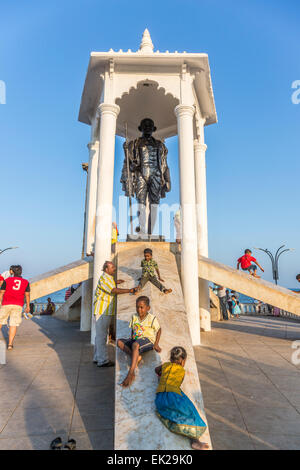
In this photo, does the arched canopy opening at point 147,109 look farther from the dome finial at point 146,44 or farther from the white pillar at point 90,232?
the white pillar at point 90,232

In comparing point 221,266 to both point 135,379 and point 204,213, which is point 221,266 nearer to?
point 204,213

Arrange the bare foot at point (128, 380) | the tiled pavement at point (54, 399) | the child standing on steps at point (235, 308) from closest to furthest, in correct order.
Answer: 1. the tiled pavement at point (54, 399)
2. the bare foot at point (128, 380)
3. the child standing on steps at point (235, 308)

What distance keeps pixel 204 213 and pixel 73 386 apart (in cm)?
717

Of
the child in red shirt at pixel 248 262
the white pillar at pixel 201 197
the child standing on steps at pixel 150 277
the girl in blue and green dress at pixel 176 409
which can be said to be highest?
the white pillar at pixel 201 197

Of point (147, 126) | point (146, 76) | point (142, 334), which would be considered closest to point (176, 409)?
point (142, 334)

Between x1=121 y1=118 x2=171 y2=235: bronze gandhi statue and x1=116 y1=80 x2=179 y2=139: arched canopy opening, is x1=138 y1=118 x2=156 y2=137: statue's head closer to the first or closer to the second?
x1=121 y1=118 x2=171 y2=235: bronze gandhi statue

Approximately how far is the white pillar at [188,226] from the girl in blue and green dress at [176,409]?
12.7 ft

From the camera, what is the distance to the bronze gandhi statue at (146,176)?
32.3 ft

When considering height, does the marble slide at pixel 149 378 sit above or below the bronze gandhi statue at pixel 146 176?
below

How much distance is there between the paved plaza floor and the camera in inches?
125

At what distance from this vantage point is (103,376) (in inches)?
194

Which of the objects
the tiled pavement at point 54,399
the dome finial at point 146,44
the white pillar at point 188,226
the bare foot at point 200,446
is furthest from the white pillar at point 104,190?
the bare foot at point 200,446

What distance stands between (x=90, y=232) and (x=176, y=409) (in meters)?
7.06
